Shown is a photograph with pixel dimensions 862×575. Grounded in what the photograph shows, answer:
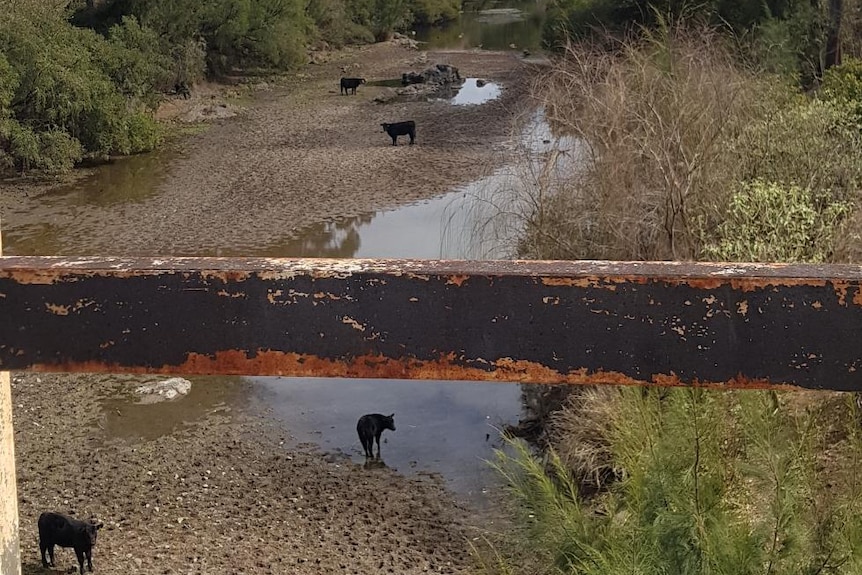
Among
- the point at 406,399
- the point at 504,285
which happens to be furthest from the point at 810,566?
the point at 406,399

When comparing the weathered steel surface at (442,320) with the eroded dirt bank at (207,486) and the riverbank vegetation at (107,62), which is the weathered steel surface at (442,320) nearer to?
the eroded dirt bank at (207,486)

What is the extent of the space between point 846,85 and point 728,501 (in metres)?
11.7

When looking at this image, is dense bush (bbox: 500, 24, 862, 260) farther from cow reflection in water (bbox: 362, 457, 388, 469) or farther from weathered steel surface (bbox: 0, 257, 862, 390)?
weathered steel surface (bbox: 0, 257, 862, 390)

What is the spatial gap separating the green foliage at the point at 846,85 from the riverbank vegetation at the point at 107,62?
51.8 ft

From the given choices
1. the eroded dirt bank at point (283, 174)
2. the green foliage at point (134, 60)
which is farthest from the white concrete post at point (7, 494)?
the green foliage at point (134, 60)

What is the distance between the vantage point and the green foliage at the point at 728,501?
12.2 ft

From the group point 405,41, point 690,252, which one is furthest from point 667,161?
point 405,41

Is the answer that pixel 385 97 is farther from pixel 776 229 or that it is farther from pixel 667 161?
pixel 776 229

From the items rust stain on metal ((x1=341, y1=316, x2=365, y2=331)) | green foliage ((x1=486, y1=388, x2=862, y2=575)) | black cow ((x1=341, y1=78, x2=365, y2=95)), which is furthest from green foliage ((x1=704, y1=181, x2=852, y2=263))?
black cow ((x1=341, y1=78, x2=365, y2=95))

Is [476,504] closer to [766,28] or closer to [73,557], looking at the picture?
[73,557]

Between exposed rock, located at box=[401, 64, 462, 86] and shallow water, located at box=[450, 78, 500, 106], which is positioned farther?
exposed rock, located at box=[401, 64, 462, 86]

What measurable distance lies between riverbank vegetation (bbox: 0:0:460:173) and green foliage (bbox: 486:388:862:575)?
19672mm

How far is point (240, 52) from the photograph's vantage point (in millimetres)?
40688

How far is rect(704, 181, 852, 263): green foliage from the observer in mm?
8562
